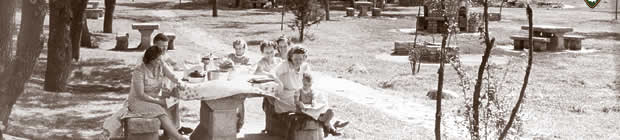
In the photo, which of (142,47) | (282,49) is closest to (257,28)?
Result: (142,47)

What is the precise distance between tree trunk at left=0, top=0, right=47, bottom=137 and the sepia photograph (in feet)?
0.05

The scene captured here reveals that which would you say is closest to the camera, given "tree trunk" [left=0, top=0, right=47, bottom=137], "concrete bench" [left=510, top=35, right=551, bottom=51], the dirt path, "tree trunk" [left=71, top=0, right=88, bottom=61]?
"tree trunk" [left=0, top=0, right=47, bottom=137]

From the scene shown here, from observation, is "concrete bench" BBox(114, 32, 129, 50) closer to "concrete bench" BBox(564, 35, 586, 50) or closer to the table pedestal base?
the table pedestal base

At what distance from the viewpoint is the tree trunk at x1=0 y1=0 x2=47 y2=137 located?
25.7 ft

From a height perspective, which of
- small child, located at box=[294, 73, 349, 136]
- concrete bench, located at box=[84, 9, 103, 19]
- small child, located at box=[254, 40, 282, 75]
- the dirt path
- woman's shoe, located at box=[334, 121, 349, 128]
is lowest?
the dirt path

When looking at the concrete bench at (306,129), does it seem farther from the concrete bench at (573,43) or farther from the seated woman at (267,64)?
the concrete bench at (573,43)

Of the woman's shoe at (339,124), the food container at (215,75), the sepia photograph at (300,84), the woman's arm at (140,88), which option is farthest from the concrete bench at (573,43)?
the woman's arm at (140,88)

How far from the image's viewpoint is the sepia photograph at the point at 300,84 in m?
7.36

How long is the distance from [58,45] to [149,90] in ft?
17.3

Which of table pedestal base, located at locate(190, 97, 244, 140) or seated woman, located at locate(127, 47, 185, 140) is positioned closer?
seated woman, located at locate(127, 47, 185, 140)

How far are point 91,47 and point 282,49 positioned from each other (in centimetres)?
1259

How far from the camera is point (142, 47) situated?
807 inches

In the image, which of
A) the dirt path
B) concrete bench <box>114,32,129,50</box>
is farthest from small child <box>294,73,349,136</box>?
concrete bench <box>114,32,129,50</box>

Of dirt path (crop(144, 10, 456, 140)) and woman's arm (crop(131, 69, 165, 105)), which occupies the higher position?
woman's arm (crop(131, 69, 165, 105))
